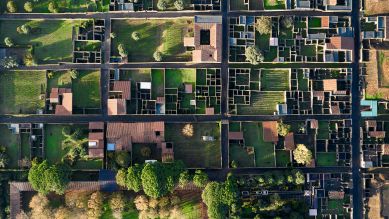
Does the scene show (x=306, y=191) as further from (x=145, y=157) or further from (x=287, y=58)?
(x=145, y=157)

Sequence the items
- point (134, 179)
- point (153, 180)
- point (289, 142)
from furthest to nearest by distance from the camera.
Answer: point (289, 142)
point (134, 179)
point (153, 180)

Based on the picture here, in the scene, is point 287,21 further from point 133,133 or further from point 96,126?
point 96,126

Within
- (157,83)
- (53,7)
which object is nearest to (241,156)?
(157,83)

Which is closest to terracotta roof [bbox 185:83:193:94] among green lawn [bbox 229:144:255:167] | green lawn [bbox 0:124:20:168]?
green lawn [bbox 229:144:255:167]

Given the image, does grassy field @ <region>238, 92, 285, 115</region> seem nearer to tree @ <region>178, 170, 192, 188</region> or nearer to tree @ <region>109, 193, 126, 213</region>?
tree @ <region>178, 170, 192, 188</region>

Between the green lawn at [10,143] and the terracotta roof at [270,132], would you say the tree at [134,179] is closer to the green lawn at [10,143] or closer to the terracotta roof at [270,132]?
the green lawn at [10,143]

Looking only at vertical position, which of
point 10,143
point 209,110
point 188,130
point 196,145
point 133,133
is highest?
point 209,110

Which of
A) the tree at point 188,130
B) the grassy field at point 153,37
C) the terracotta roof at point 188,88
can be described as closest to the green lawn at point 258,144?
the tree at point 188,130
